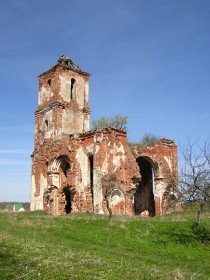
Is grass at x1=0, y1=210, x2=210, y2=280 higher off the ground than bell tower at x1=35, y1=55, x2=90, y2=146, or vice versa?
bell tower at x1=35, y1=55, x2=90, y2=146

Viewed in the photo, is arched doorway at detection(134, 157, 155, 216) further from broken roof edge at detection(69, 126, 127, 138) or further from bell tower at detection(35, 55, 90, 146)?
bell tower at detection(35, 55, 90, 146)

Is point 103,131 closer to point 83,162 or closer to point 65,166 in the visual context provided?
point 83,162

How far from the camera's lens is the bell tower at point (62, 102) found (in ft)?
96.4

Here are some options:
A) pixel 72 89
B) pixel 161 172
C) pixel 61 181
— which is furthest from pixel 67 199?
pixel 72 89

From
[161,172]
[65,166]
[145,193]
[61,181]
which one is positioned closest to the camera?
[161,172]

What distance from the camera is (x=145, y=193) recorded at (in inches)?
1181

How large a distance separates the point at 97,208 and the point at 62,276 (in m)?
17.3

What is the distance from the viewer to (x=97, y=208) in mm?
23750

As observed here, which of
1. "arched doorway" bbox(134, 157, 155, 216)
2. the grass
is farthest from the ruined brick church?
the grass

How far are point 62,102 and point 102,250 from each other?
65.4 ft

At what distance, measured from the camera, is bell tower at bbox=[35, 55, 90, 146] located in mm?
29375

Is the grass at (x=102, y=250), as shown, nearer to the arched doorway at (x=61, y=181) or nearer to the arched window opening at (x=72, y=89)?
the arched doorway at (x=61, y=181)

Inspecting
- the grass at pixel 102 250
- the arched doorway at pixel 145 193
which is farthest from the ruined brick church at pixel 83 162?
the grass at pixel 102 250

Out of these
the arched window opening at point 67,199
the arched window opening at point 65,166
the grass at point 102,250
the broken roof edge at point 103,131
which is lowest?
the grass at point 102,250
